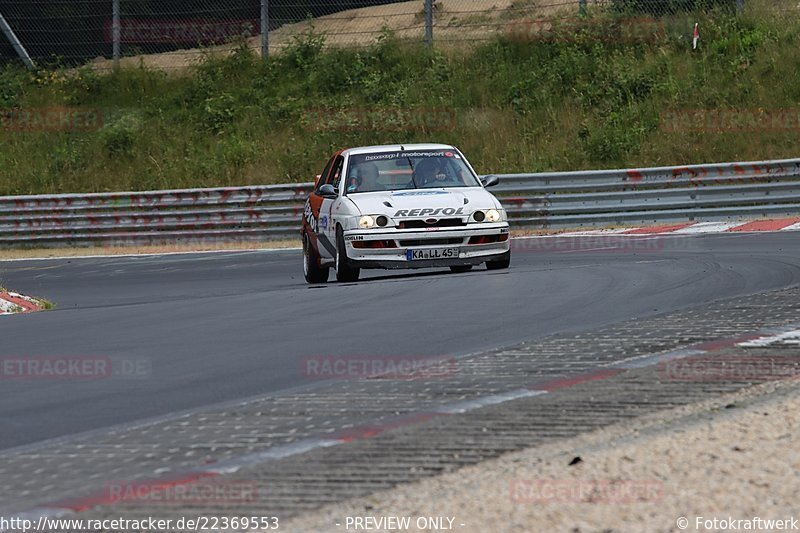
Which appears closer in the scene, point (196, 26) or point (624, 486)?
point (624, 486)

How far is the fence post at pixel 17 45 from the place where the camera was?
34.8 metres

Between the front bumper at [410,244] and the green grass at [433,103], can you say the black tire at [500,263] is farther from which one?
the green grass at [433,103]

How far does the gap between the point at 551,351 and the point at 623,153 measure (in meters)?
17.9

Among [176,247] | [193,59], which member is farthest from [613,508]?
[193,59]

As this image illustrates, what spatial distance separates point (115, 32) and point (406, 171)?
→ 20142mm

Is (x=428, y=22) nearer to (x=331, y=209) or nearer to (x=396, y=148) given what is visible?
(x=396, y=148)

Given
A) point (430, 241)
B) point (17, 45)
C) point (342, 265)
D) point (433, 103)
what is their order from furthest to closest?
1. point (17, 45)
2. point (433, 103)
3. point (342, 265)
4. point (430, 241)

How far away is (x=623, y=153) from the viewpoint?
26156 millimetres

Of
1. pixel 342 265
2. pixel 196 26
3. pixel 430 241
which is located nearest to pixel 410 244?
pixel 430 241

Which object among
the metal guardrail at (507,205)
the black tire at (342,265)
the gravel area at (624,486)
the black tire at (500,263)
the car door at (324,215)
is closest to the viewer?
the gravel area at (624,486)

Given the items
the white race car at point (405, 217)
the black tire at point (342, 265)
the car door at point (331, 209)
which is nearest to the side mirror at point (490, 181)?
the white race car at point (405, 217)

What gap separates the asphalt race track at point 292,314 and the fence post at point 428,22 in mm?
14201

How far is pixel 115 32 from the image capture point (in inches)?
1328

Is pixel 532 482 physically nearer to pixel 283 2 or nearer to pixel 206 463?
pixel 206 463
